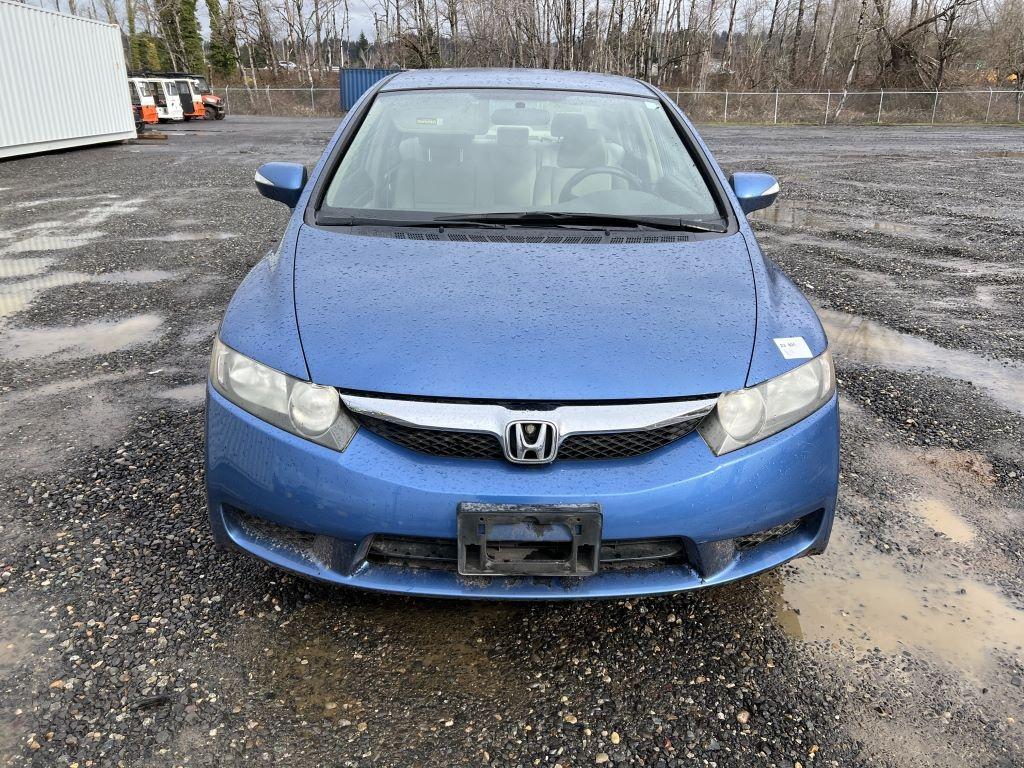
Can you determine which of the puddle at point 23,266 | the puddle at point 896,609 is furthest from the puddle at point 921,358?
the puddle at point 23,266

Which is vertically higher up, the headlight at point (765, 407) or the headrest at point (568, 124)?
the headrest at point (568, 124)

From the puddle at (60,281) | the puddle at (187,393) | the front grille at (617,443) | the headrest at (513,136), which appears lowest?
the puddle at (60,281)

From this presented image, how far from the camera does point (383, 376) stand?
2041 mm

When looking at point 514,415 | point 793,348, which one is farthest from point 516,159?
point 514,415

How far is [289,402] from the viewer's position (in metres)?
2.06

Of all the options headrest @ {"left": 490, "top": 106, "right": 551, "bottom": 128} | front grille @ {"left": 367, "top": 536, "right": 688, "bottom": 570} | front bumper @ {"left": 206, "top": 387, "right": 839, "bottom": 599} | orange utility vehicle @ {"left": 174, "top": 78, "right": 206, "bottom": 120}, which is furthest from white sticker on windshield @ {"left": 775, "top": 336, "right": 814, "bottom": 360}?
orange utility vehicle @ {"left": 174, "top": 78, "right": 206, "bottom": 120}

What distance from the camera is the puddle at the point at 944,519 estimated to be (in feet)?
9.47

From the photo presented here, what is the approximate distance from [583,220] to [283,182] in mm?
1278

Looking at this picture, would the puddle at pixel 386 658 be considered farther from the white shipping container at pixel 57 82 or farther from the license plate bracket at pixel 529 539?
the white shipping container at pixel 57 82

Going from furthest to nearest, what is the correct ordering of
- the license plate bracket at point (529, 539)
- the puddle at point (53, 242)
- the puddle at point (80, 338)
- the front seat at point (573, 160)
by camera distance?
the puddle at point (53, 242) < the puddle at point (80, 338) < the front seat at point (573, 160) < the license plate bracket at point (529, 539)

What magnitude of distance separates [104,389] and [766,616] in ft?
11.4

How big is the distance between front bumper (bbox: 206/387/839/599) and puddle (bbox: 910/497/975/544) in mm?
1074

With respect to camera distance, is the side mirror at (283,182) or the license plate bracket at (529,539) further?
the side mirror at (283,182)

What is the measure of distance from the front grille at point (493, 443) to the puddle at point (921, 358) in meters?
2.93
